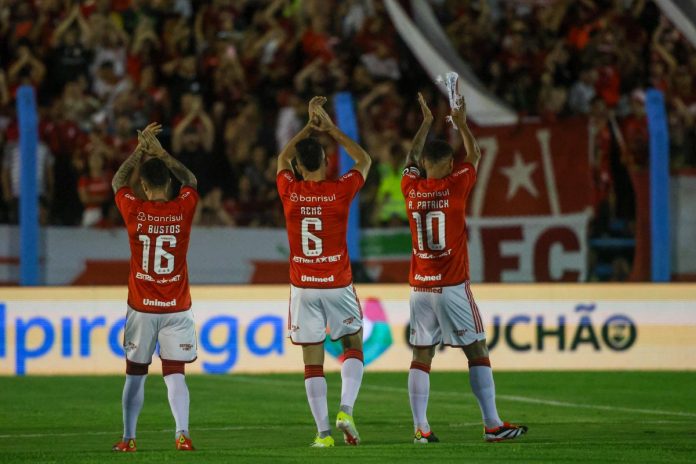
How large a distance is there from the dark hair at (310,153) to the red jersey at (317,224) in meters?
0.15

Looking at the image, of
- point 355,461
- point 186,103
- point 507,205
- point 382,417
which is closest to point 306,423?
point 382,417

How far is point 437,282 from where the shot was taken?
408 inches

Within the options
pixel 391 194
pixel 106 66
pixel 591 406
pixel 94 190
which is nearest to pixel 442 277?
pixel 591 406

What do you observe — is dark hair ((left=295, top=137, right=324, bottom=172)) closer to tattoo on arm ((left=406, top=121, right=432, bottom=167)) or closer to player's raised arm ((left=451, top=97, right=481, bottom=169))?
tattoo on arm ((left=406, top=121, right=432, bottom=167))

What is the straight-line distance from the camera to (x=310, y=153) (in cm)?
1023

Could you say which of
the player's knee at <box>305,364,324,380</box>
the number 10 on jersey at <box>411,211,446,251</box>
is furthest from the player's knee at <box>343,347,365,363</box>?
the number 10 on jersey at <box>411,211,446,251</box>

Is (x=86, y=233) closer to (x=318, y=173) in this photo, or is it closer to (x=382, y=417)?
(x=382, y=417)

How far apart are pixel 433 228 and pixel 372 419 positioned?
2453mm

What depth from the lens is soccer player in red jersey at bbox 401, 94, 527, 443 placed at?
1030cm

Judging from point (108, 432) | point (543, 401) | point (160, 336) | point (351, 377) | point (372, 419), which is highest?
point (160, 336)

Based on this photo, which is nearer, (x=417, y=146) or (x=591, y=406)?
(x=417, y=146)

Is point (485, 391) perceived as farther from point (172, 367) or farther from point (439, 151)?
point (172, 367)

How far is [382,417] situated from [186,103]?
6.48m

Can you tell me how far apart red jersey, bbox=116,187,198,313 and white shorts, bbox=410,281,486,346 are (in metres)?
1.59
